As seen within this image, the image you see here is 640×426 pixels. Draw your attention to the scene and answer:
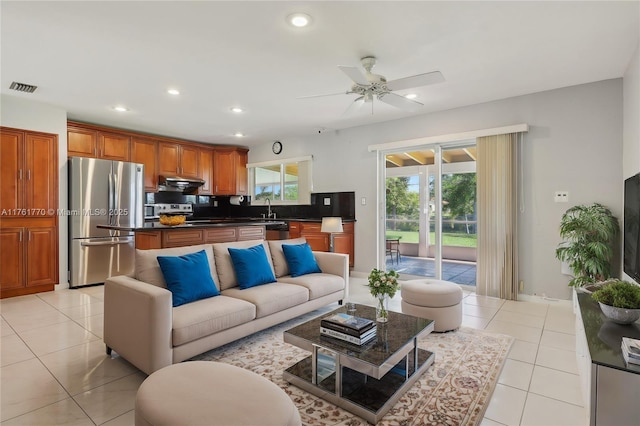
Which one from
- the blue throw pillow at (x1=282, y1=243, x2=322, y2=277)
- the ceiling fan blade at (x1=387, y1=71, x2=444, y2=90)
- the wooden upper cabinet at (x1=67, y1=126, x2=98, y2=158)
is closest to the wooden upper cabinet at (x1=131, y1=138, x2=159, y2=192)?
the wooden upper cabinet at (x1=67, y1=126, x2=98, y2=158)

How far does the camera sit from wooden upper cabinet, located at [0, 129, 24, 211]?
431 cm

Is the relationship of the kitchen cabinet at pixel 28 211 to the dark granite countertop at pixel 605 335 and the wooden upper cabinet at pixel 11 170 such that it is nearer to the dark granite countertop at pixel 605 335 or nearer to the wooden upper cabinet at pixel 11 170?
the wooden upper cabinet at pixel 11 170

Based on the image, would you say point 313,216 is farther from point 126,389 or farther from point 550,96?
point 126,389

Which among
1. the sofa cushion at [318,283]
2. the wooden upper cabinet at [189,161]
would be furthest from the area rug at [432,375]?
the wooden upper cabinet at [189,161]

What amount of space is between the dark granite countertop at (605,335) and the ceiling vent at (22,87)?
578 centimetres

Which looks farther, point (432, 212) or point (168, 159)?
point (168, 159)

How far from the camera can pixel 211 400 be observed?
132 cm

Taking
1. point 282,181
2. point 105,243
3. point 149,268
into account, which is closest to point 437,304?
point 149,268

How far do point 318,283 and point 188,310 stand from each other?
142cm

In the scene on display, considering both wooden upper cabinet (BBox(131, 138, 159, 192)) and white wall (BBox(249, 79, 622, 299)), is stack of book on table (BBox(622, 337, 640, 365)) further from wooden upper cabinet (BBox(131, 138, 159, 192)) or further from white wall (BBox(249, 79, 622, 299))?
wooden upper cabinet (BBox(131, 138, 159, 192))

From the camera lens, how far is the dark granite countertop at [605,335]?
1.58 meters

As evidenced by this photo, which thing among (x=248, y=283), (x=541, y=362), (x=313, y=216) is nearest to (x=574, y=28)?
(x=541, y=362)

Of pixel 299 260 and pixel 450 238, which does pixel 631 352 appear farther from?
pixel 450 238

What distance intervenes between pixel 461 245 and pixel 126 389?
4.48 m
